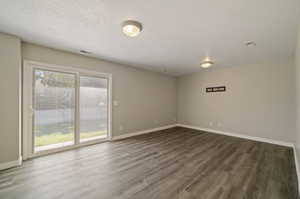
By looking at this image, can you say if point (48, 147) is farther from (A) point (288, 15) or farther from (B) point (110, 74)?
(A) point (288, 15)

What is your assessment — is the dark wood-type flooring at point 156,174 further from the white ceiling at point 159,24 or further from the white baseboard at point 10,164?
the white ceiling at point 159,24

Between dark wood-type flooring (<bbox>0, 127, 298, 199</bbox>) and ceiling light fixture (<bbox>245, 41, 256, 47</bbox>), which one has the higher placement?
ceiling light fixture (<bbox>245, 41, 256, 47</bbox>)

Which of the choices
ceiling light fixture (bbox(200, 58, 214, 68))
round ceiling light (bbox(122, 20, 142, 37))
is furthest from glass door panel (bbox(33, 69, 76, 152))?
ceiling light fixture (bbox(200, 58, 214, 68))

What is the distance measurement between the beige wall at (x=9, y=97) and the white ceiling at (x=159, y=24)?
0.32 m

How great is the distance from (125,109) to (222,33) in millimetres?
3364

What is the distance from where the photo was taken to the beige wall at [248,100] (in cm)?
348

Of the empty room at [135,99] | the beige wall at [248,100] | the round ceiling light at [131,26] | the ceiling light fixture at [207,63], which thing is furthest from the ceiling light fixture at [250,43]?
the round ceiling light at [131,26]

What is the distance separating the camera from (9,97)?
2330 mm

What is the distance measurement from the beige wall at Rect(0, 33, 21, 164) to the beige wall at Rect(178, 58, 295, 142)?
18.1ft

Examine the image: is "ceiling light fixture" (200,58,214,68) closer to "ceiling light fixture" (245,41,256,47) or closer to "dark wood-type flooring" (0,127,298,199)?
"ceiling light fixture" (245,41,256,47)

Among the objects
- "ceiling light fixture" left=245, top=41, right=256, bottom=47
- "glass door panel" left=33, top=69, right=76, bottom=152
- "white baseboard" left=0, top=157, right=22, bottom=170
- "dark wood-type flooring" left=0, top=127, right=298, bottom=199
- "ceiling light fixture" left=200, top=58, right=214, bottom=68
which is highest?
"ceiling light fixture" left=245, top=41, right=256, bottom=47

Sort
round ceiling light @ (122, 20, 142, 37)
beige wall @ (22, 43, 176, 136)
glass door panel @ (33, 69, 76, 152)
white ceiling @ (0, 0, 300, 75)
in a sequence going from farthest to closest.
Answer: beige wall @ (22, 43, 176, 136) < glass door panel @ (33, 69, 76, 152) < round ceiling light @ (122, 20, 142, 37) < white ceiling @ (0, 0, 300, 75)

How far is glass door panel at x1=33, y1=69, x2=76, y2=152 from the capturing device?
2.84 metres

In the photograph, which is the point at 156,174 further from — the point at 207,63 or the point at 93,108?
the point at 207,63
